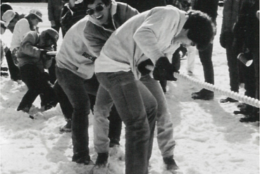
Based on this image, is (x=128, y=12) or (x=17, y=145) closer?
(x=128, y=12)

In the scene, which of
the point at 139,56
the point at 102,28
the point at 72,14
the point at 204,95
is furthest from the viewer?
the point at 204,95

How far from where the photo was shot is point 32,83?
541cm

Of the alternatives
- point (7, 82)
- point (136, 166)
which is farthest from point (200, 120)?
point (7, 82)

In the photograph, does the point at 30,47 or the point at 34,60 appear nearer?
the point at 30,47

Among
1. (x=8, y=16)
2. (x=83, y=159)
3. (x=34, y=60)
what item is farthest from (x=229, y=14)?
(x=8, y=16)

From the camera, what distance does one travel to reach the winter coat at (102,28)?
3.14 meters

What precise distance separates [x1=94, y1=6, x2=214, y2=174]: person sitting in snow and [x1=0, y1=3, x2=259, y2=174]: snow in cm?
84

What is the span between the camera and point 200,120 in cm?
503

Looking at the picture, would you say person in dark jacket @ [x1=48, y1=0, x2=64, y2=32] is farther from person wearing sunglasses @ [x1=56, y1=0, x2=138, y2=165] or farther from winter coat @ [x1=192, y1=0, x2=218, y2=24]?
person wearing sunglasses @ [x1=56, y1=0, x2=138, y2=165]

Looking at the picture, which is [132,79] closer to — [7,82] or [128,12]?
[128,12]

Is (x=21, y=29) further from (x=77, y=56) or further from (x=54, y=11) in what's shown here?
(x=77, y=56)

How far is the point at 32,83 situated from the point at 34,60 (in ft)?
0.95

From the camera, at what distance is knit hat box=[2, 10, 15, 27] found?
7195 millimetres

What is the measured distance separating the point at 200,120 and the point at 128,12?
7.26ft
